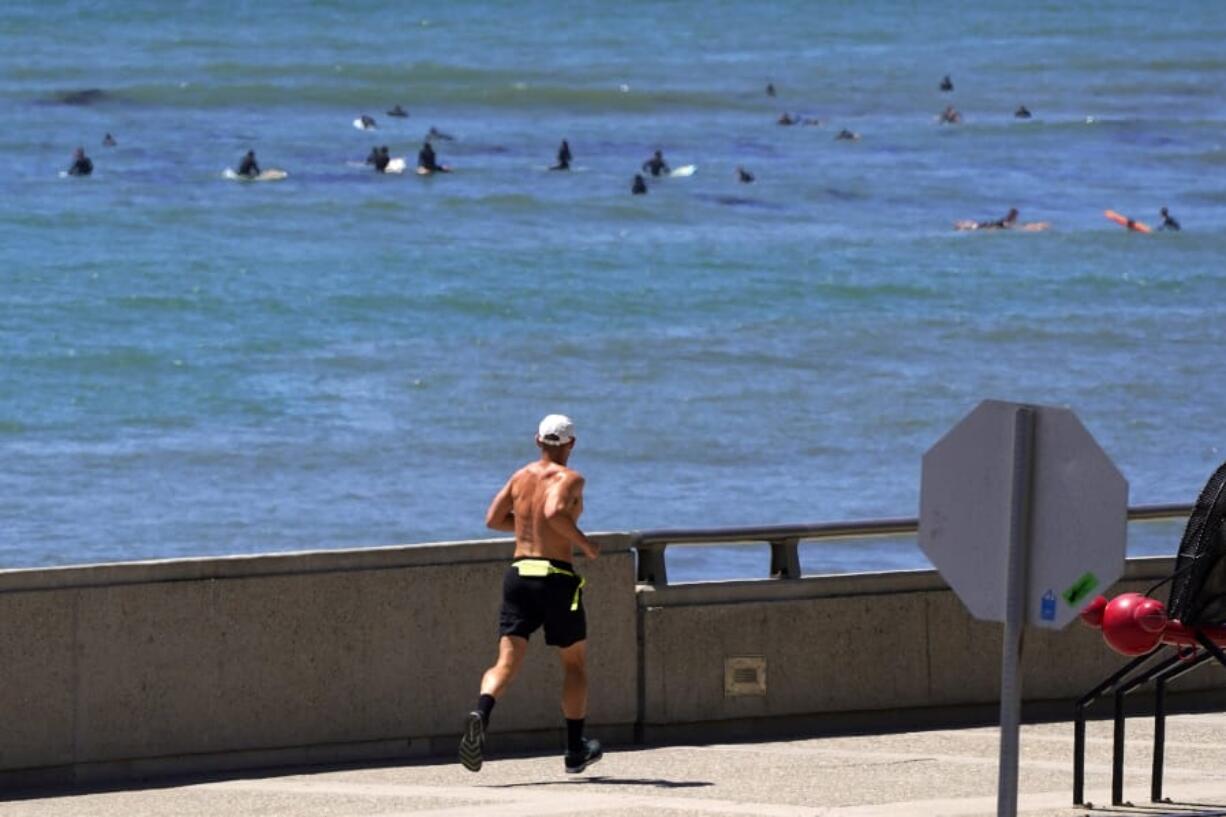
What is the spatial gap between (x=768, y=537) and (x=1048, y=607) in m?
4.22

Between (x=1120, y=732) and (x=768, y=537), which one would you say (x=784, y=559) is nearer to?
(x=768, y=537)

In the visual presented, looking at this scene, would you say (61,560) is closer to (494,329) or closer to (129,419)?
(129,419)

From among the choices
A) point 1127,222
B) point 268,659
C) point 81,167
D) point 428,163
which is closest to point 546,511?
point 268,659

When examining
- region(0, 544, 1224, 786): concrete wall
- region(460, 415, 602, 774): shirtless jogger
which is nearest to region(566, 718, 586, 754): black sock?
region(460, 415, 602, 774): shirtless jogger

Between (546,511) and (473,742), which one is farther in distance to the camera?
(546,511)

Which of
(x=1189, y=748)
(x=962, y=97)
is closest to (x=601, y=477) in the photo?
(x=1189, y=748)

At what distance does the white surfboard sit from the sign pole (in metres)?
65.7

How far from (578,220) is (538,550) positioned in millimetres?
55656

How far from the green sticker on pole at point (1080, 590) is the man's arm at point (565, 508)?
3580mm

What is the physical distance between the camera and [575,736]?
10.6m

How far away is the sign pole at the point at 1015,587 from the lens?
7266mm

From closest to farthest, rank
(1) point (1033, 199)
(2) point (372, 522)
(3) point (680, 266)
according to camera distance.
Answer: (2) point (372, 522)
(3) point (680, 266)
(1) point (1033, 199)

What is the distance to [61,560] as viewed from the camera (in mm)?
28125

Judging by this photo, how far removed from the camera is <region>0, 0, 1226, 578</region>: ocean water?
111 feet
